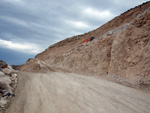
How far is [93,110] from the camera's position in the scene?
3.25 m

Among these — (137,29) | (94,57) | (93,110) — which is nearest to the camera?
(93,110)

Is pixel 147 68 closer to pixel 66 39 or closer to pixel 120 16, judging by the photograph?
pixel 120 16

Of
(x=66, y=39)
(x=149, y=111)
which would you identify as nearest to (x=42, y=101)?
(x=149, y=111)

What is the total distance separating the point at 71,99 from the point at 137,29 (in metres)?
8.91

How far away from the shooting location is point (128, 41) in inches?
373

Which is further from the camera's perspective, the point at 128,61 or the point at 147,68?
the point at 128,61

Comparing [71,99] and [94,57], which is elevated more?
[94,57]

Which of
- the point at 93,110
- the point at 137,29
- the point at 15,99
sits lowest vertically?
the point at 93,110

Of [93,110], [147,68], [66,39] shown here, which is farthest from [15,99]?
[66,39]

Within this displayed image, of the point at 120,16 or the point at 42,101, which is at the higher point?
the point at 120,16

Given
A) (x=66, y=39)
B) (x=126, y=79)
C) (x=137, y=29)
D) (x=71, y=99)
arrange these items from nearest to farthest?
(x=71, y=99)
(x=126, y=79)
(x=137, y=29)
(x=66, y=39)

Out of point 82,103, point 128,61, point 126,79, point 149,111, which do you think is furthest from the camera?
point 128,61

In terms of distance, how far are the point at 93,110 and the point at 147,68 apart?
18.8ft

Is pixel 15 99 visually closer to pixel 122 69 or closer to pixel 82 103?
pixel 82 103
